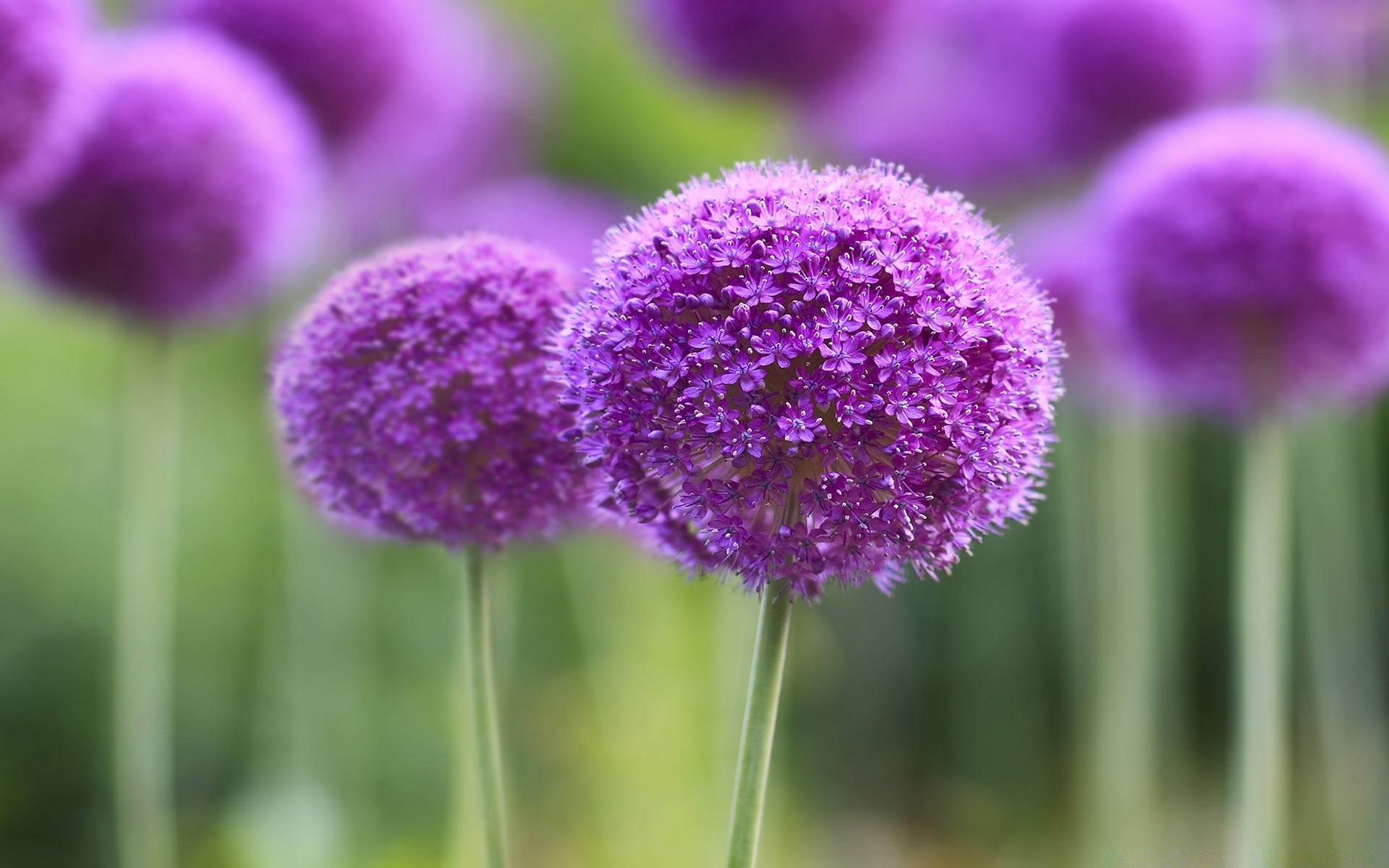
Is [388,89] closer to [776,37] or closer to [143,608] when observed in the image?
[776,37]

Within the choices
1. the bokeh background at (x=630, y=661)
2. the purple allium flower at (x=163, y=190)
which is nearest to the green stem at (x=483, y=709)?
the purple allium flower at (x=163, y=190)

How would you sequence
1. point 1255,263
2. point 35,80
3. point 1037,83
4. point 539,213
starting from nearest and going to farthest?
point 35,80
point 1255,263
point 1037,83
point 539,213

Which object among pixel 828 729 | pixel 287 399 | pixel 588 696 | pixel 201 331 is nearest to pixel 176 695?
pixel 588 696

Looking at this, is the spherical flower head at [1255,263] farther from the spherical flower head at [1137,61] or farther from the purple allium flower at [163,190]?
the purple allium flower at [163,190]

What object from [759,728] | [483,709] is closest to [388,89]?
[483,709]

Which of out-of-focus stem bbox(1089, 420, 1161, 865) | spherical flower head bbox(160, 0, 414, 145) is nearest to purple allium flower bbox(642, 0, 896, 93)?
spherical flower head bbox(160, 0, 414, 145)

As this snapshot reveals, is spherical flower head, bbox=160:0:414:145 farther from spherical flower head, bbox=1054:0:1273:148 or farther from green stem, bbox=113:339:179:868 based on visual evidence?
spherical flower head, bbox=1054:0:1273:148

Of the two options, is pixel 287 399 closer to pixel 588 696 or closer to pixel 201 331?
pixel 201 331
